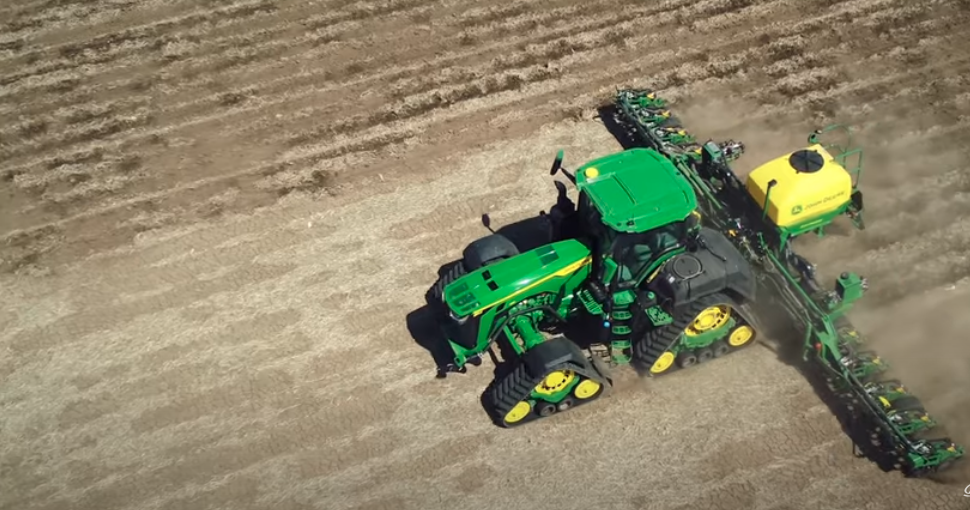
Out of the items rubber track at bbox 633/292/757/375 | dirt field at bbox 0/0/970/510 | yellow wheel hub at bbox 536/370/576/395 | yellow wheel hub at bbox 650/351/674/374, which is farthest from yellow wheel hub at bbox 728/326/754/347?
yellow wheel hub at bbox 536/370/576/395

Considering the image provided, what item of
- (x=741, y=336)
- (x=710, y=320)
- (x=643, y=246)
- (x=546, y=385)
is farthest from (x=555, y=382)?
(x=741, y=336)

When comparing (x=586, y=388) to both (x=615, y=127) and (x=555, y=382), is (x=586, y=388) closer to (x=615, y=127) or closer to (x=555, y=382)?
(x=555, y=382)

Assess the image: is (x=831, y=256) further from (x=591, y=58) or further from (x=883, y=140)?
(x=591, y=58)

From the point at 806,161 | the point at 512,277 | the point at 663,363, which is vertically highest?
the point at 806,161

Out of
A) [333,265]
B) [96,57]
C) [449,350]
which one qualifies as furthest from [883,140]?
[96,57]

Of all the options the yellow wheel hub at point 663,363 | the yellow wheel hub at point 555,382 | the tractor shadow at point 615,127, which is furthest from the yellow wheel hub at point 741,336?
the tractor shadow at point 615,127

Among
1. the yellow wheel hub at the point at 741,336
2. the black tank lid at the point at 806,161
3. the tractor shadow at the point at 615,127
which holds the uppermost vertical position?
the black tank lid at the point at 806,161

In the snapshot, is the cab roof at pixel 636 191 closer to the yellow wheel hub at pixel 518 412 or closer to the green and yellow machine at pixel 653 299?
the green and yellow machine at pixel 653 299
